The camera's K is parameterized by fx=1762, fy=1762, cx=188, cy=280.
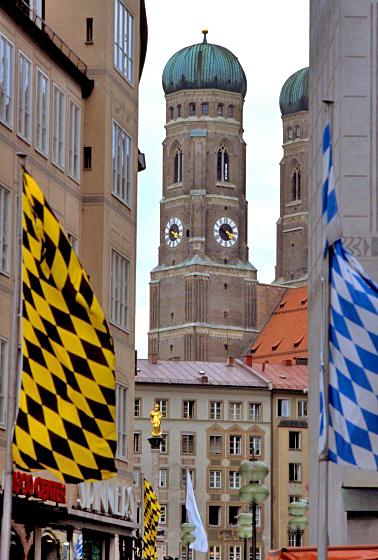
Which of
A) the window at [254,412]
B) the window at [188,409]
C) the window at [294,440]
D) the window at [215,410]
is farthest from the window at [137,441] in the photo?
the window at [294,440]

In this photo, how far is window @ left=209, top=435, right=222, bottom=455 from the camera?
13038 centimetres

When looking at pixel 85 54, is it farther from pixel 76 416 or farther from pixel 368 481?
pixel 76 416

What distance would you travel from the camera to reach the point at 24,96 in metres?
39.0

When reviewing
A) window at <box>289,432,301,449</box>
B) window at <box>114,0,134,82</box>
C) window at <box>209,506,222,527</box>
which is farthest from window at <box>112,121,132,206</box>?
window at <box>209,506,222,527</box>

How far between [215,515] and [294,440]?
8.08 m

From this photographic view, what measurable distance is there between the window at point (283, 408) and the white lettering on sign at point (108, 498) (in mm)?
83433

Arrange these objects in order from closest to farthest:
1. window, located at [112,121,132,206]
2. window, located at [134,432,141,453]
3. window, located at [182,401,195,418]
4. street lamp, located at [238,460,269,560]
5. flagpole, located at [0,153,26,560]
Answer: flagpole, located at [0,153,26,560] → street lamp, located at [238,460,269,560] → window, located at [112,121,132,206] → window, located at [134,432,141,453] → window, located at [182,401,195,418]

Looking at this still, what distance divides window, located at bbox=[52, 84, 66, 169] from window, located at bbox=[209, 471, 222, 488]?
89179 mm

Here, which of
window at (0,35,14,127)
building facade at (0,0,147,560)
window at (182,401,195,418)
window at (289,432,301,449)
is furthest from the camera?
window at (182,401,195,418)

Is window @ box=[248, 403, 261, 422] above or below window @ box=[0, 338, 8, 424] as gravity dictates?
above

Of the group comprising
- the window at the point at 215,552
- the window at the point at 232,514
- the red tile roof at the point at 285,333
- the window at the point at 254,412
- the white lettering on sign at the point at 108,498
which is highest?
the red tile roof at the point at 285,333

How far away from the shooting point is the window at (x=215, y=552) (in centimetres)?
13162

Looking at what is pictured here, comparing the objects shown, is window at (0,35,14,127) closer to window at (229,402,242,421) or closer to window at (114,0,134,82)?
window at (114,0,134,82)

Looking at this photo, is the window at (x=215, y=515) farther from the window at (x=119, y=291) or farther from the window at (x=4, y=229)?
the window at (x=4, y=229)
